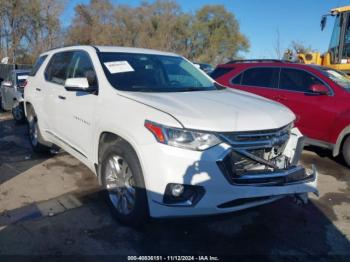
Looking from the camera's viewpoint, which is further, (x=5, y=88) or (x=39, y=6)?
(x=39, y=6)

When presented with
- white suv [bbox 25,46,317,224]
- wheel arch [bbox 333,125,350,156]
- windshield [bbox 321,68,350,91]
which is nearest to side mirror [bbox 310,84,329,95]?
windshield [bbox 321,68,350,91]

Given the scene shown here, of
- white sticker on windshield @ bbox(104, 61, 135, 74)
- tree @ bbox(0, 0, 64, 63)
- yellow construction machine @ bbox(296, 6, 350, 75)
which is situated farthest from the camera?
tree @ bbox(0, 0, 64, 63)

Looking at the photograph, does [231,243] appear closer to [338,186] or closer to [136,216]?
[136,216]

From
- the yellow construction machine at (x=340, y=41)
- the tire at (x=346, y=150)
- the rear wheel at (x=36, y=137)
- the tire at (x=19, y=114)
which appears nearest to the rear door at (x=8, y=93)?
the tire at (x=19, y=114)

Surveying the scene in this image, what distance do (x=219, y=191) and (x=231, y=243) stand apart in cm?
72

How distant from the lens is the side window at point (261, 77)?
22.0ft

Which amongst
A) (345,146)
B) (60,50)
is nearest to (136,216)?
(60,50)

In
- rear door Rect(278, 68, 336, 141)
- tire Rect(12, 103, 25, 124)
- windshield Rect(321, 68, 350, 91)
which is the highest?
windshield Rect(321, 68, 350, 91)

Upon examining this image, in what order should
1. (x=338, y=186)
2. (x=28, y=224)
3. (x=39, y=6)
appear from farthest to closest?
(x=39, y=6) → (x=338, y=186) → (x=28, y=224)

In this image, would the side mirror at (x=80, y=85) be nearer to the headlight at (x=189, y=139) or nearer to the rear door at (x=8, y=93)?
the headlight at (x=189, y=139)

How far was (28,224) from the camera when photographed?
3477 millimetres

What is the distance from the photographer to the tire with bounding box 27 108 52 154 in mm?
5561

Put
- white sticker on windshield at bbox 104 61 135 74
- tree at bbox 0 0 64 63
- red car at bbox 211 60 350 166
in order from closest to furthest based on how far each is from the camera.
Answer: white sticker on windshield at bbox 104 61 135 74, red car at bbox 211 60 350 166, tree at bbox 0 0 64 63

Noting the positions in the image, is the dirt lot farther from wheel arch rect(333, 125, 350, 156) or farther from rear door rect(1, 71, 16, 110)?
rear door rect(1, 71, 16, 110)
